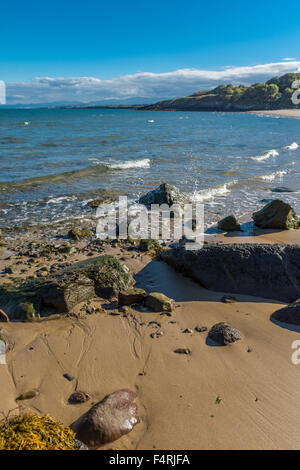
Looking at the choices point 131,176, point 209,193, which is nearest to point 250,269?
point 209,193

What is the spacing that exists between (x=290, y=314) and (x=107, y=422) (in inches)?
133

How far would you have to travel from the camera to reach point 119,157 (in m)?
22.2

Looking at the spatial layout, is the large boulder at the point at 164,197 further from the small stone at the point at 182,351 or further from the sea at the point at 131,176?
the small stone at the point at 182,351

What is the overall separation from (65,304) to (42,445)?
2.63 m

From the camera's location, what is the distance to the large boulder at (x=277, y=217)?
928 centimetres

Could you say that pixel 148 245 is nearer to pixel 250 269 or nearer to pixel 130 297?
pixel 130 297

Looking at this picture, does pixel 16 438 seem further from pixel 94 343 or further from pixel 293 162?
pixel 293 162

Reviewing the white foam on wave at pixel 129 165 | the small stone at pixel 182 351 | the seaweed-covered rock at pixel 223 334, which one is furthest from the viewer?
the white foam on wave at pixel 129 165

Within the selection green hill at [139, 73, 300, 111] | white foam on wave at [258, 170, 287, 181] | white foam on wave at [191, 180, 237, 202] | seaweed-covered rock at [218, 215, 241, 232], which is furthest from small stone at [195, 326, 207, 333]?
green hill at [139, 73, 300, 111]

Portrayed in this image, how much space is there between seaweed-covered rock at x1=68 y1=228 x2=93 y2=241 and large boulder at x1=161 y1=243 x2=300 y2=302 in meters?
3.54

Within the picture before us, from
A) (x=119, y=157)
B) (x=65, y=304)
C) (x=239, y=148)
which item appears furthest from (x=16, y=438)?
(x=239, y=148)

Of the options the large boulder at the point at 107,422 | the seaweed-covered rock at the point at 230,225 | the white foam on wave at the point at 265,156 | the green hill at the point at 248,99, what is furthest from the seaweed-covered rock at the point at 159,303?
the green hill at the point at 248,99

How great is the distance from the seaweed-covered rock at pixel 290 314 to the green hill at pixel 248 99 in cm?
13237

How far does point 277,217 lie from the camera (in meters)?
9.30
